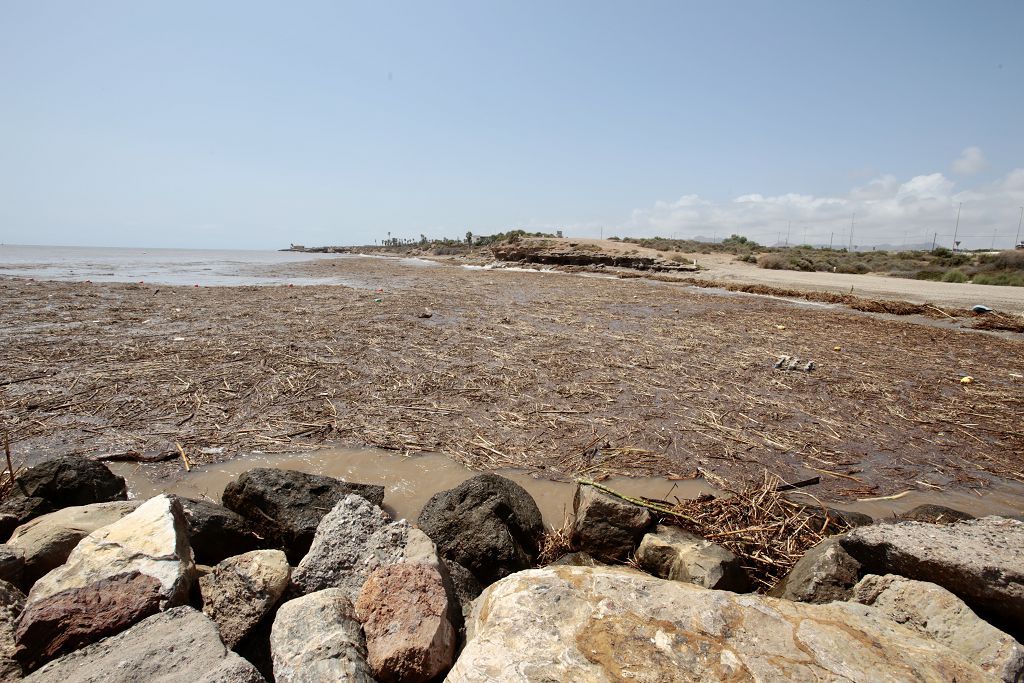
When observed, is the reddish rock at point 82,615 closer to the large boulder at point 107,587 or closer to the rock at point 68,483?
the large boulder at point 107,587

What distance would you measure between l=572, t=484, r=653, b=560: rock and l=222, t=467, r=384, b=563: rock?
154 cm

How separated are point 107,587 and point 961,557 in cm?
420

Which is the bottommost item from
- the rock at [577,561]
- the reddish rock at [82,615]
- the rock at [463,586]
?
the rock at [577,561]

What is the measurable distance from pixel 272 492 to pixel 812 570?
346cm

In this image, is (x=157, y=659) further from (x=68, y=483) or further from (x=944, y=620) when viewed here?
(x=944, y=620)

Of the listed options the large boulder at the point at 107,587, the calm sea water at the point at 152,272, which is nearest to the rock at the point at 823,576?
the large boulder at the point at 107,587

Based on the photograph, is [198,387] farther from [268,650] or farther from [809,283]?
[809,283]

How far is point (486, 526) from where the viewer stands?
10.5 ft

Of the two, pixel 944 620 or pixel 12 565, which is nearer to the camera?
pixel 944 620

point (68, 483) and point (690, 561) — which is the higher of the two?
point (68, 483)

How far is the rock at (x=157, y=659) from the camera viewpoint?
1826 mm

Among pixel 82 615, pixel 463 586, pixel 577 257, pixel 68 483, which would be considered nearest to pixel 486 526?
pixel 463 586

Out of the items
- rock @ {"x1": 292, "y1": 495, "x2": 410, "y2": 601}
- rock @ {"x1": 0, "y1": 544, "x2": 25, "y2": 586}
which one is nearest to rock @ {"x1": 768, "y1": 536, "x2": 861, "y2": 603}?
rock @ {"x1": 292, "y1": 495, "x2": 410, "y2": 601}

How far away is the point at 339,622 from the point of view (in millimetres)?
2197
